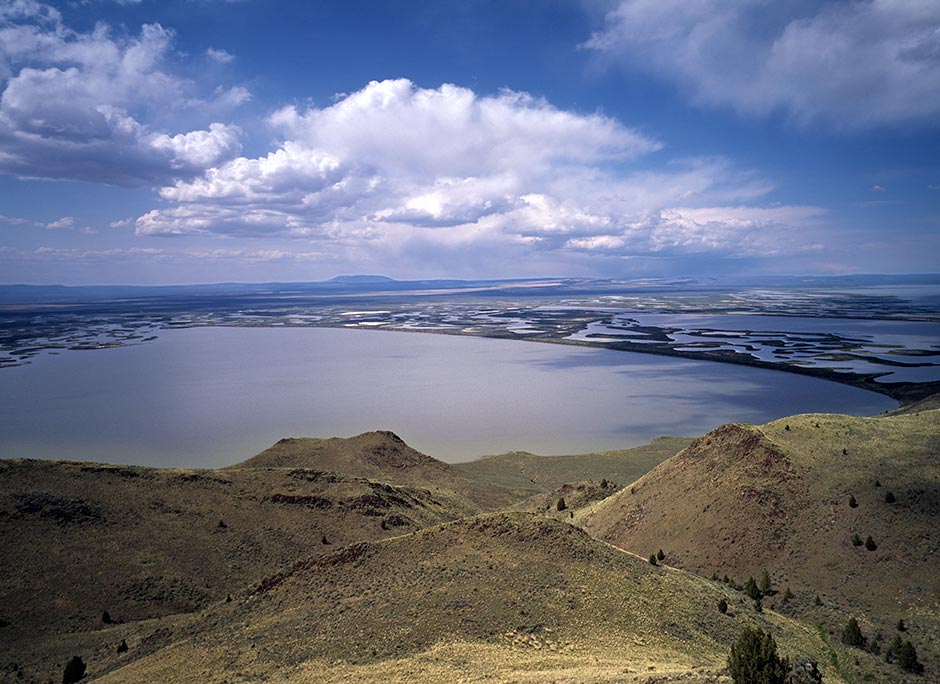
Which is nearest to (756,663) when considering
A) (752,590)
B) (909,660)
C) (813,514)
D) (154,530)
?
(909,660)

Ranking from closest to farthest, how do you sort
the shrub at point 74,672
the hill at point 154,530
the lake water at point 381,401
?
1. the shrub at point 74,672
2. the hill at point 154,530
3. the lake water at point 381,401

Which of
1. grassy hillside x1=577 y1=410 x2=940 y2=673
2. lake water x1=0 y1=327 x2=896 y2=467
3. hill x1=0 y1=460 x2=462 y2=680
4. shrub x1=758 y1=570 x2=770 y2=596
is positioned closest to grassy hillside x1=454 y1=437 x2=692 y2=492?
lake water x1=0 y1=327 x2=896 y2=467

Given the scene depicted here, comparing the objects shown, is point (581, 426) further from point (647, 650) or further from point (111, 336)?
point (111, 336)

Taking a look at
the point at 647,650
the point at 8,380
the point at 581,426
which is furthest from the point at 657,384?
the point at 8,380

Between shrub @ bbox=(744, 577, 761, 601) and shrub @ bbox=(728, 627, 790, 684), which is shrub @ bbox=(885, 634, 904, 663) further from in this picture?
shrub @ bbox=(728, 627, 790, 684)

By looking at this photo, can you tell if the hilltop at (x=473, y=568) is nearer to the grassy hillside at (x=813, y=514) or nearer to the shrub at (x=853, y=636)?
the grassy hillside at (x=813, y=514)

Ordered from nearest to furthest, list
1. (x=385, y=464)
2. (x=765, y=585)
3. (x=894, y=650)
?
(x=894, y=650), (x=765, y=585), (x=385, y=464)

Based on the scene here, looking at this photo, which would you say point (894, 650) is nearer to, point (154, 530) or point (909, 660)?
point (909, 660)

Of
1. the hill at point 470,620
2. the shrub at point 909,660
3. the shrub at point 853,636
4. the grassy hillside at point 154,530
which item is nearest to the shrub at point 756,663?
the hill at point 470,620
